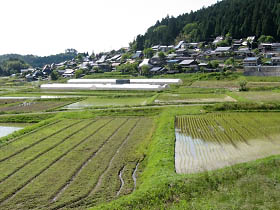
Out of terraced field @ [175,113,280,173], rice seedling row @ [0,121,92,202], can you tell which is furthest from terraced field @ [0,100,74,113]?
terraced field @ [175,113,280,173]

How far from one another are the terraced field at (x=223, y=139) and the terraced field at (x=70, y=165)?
2302 millimetres

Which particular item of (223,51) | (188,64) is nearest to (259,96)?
(188,64)

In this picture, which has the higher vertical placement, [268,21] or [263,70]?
[268,21]

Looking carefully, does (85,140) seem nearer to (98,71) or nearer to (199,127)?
(199,127)

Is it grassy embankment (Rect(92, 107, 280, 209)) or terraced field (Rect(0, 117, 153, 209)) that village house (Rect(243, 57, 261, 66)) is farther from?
grassy embankment (Rect(92, 107, 280, 209))

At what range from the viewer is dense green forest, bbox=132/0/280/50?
54.1 metres

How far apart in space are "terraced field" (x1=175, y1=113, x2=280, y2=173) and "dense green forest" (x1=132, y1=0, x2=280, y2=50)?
39.8 m

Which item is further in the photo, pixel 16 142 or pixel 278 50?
pixel 278 50

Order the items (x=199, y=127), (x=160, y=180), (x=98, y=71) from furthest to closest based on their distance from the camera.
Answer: (x=98, y=71) → (x=199, y=127) → (x=160, y=180)

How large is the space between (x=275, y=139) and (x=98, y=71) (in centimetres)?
5173

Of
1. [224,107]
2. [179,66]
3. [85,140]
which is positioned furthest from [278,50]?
[85,140]

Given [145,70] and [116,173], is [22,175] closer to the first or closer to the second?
[116,173]

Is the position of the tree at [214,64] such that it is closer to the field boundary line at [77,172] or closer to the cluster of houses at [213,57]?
the cluster of houses at [213,57]

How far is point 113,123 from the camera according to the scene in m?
20.8
